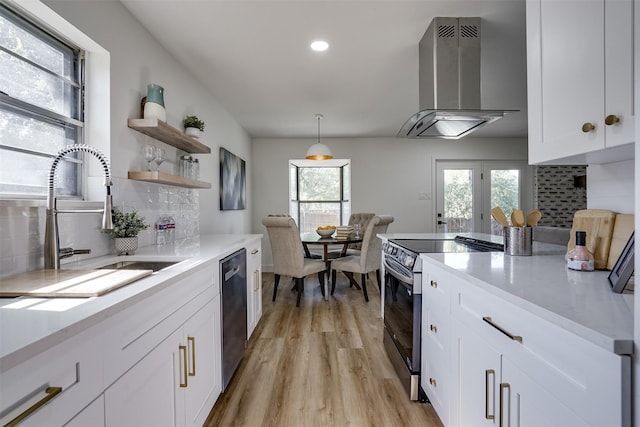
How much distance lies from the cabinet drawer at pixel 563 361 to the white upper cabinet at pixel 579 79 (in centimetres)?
58

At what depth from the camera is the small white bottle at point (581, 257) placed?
1.16m

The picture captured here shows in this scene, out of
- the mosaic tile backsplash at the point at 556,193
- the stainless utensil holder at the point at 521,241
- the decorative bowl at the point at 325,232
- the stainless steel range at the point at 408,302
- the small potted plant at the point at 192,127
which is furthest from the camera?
the mosaic tile backsplash at the point at 556,193

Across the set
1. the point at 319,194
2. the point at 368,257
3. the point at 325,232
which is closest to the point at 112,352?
the point at 368,257

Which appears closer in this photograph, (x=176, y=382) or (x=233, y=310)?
(x=176, y=382)

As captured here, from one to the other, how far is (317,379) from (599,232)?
67.1 inches

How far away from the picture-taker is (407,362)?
6.09 feet

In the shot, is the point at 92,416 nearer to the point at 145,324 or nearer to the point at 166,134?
the point at 145,324

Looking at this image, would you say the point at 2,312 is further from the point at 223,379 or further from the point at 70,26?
the point at 70,26

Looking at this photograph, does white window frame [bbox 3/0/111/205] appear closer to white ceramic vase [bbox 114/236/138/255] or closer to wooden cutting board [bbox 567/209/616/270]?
white ceramic vase [bbox 114/236/138/255]

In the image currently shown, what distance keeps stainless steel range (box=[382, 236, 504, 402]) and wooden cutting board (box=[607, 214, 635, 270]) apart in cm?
59

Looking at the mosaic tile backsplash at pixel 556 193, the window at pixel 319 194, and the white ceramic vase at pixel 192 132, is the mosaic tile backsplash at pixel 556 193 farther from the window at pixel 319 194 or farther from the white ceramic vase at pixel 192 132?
the white ceramic vase at pixel 192 132

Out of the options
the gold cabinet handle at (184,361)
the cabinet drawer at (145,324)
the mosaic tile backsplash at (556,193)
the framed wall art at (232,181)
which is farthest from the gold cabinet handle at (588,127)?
the mosaic tile backsplash at (556,193)

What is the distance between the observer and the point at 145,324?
3.27 feet

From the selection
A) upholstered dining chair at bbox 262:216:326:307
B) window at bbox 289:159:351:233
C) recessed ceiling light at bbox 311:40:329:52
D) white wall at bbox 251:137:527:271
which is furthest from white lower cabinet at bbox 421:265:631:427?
window at bbox 289:159:351:233
